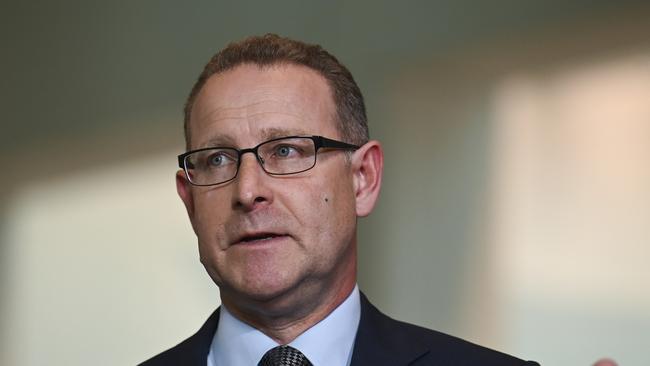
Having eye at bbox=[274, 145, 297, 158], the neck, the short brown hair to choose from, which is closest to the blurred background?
the short brown hair

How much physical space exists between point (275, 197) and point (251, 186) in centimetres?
5

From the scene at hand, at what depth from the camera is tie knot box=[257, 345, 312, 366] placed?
5.82 ft

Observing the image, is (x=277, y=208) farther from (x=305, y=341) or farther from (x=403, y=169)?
(x=403, y=169)

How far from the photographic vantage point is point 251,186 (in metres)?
1.70

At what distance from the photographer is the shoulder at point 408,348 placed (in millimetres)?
1815

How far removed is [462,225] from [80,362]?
4.46 ft

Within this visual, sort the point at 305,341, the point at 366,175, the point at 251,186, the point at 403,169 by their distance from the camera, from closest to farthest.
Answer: the point at 251,186 < the point at 305,341 < the point at 366,175 < the point at 403,169

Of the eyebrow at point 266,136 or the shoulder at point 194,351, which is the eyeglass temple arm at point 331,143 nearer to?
the eyebrow at point 266,136

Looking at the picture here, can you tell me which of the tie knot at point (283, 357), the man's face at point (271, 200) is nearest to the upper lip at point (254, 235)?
the man's face at point (271, 200)

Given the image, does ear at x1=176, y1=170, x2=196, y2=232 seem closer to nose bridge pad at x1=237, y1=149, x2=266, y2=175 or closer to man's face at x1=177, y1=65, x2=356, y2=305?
man's face at x1=177, y1=65, x2=356, y2=305

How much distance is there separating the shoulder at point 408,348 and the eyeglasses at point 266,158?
350 mm

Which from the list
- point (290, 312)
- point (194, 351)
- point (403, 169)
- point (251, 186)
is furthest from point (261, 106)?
point (403, 169)

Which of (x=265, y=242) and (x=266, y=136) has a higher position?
(x=266, y=136)

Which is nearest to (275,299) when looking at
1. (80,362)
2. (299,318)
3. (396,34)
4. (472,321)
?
(299,318)
